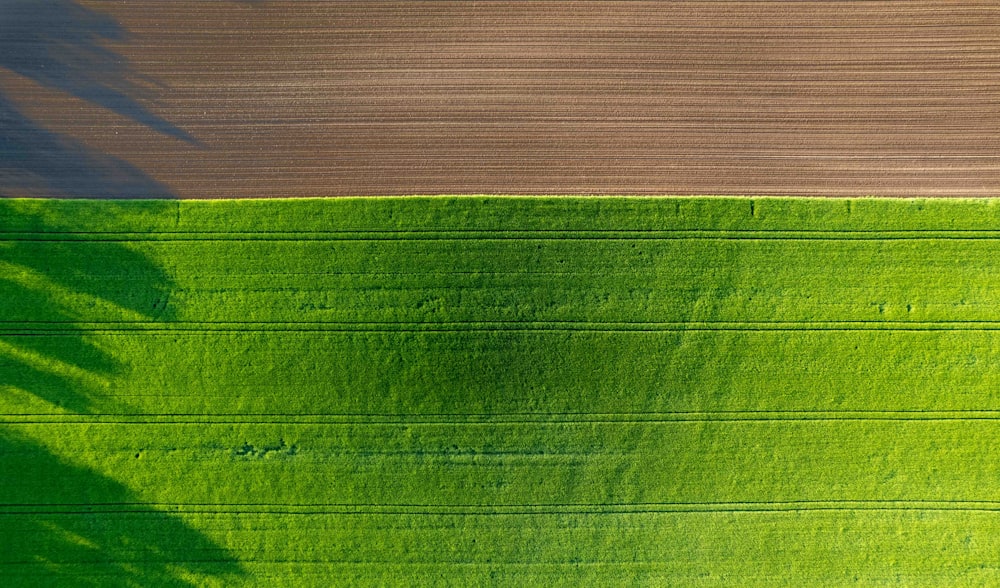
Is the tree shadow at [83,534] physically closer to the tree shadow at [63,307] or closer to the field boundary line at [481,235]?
the tree shadow at [63,307]

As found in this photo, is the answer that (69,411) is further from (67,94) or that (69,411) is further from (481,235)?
(481,235)

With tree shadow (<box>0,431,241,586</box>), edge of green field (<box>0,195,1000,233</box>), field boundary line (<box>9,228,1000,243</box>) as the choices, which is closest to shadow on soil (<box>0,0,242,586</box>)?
tree shadow (<box>0,431,241,586</box>)

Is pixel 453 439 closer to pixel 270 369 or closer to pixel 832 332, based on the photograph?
→ pixel 270 369

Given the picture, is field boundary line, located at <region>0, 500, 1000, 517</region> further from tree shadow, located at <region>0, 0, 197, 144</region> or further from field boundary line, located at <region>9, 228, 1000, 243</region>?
tree shadow, located at <region>0, 0, 197, 144</region>

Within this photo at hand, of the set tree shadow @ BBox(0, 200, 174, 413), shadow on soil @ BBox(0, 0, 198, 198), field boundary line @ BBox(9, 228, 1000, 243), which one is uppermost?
shadow on soil @ BBox(0, 0, 198, 198)

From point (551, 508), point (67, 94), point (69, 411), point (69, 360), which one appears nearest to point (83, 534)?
point (69, 411)

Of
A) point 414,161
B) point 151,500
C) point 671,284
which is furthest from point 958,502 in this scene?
point 151,500

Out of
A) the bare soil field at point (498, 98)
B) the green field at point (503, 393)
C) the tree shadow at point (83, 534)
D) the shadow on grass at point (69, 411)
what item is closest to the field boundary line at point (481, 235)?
the green field at point (503, 393)
